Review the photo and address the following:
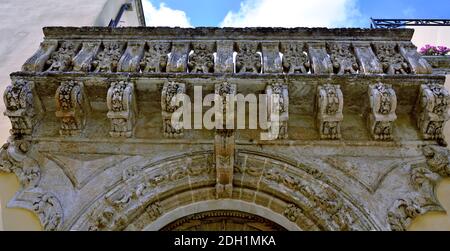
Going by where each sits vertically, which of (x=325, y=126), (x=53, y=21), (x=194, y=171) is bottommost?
(x=194, y=171)

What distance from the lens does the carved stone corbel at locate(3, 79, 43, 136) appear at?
5.05m

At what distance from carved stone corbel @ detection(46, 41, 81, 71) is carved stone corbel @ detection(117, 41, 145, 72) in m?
0.66

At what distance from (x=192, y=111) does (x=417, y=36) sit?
20.8ft

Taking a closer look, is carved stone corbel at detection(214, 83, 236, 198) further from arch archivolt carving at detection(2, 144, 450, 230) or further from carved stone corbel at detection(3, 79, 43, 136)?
carved stone corbel at detection(3, 79, 43, 136)

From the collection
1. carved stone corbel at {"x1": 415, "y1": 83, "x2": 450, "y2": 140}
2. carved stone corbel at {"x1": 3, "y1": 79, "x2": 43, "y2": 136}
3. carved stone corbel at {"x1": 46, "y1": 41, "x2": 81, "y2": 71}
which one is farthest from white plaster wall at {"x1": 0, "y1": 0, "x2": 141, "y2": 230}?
carved stone corbel at {"x1": 415, "y1": 83, "x2": 450, "y2": 140}

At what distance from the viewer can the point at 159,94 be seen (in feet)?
17.5

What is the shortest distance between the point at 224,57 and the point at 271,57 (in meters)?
0.58

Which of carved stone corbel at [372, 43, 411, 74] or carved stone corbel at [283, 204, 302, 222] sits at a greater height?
carved stone corbel at [372, 43, 411, 74]

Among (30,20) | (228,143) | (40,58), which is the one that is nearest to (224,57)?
(228,143)

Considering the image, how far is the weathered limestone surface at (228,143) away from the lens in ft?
15.4
